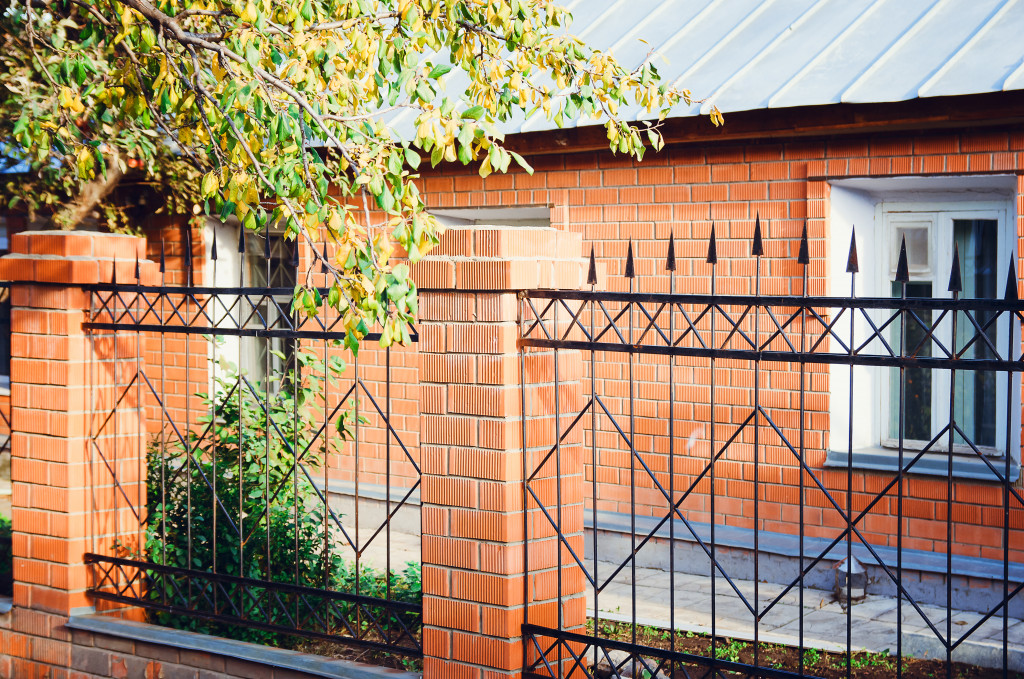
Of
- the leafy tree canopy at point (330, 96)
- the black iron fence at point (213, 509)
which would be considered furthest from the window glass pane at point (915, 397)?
the black iron fence at point (213, 509)

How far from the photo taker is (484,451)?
345cm

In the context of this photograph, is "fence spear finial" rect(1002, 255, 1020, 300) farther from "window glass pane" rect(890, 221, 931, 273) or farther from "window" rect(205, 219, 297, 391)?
"window" rect(205, 219, 297, 391)

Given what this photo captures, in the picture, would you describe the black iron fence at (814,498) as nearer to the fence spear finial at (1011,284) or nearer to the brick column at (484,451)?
the brick column at (484,451)

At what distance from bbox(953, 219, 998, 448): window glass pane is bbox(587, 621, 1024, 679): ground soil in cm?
197

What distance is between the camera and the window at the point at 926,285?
594 cm

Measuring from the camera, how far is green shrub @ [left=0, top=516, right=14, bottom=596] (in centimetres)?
509

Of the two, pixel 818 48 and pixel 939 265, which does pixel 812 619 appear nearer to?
pixel 939 265

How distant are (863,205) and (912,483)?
1712 millimetres

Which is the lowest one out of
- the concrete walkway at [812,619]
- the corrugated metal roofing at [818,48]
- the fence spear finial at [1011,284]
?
the concrete walkway at [812,619]

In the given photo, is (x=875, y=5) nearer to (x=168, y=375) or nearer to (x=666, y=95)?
(x=666, y=95)

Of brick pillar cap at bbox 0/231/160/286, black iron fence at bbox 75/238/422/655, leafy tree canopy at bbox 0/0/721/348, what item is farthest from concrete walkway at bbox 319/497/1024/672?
brick pillar cap at bbox 0/231/160/286

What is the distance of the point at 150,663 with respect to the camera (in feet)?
14.4

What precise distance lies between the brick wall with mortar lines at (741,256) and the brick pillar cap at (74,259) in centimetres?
284

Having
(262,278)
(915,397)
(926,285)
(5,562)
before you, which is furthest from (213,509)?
(262,278)
